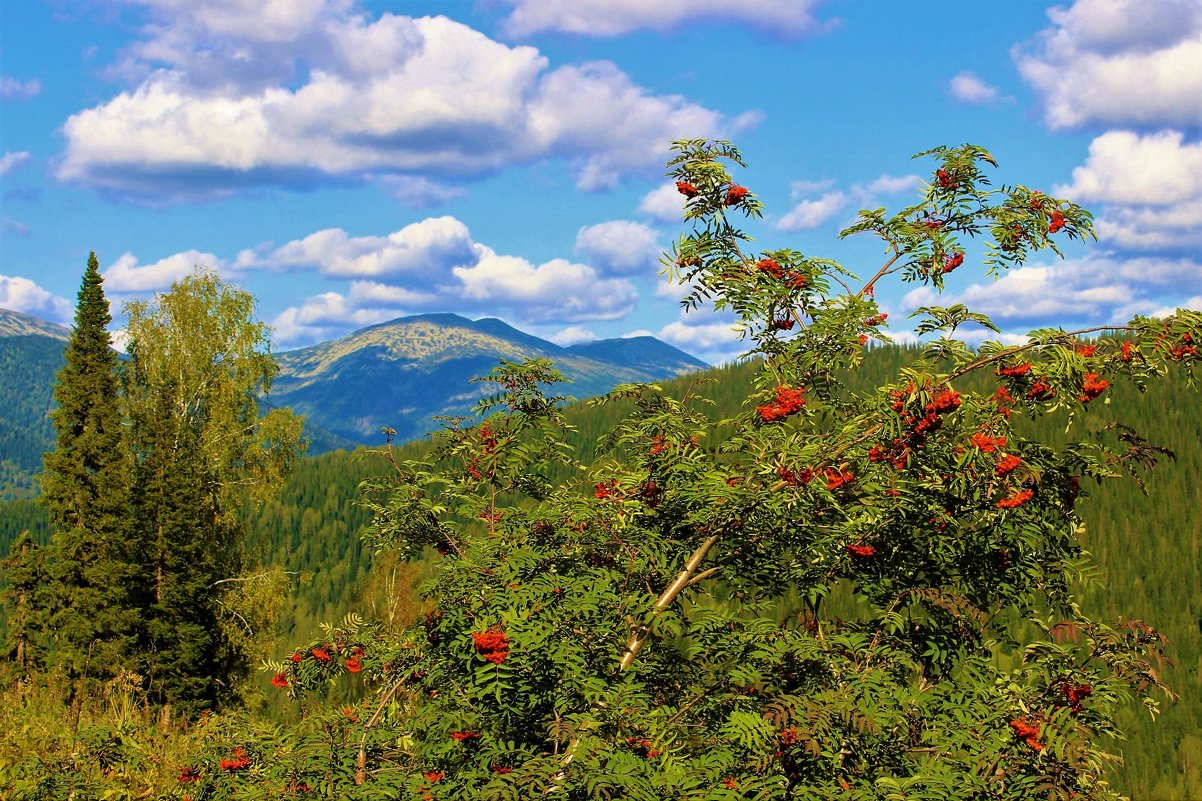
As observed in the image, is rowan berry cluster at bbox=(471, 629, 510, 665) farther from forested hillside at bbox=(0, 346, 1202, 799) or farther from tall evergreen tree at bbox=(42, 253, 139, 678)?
forested hillside at bbox=(0, 346, 1202, 799)

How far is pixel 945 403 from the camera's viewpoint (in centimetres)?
626

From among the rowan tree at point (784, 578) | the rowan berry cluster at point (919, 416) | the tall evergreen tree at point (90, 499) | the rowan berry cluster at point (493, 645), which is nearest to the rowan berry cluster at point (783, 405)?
the rowan tree at point (784, 578)

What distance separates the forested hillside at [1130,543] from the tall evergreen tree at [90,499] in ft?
130

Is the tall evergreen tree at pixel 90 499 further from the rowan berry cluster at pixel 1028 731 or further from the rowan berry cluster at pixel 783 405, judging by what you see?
the rowan berry cluster at pixel 1028 731

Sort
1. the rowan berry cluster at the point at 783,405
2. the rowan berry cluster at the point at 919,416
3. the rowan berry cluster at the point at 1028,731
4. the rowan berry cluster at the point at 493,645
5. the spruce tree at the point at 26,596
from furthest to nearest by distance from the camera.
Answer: the spruce tree at the point at 26,596
the rowan berry cluster at the point at 783,405
the rowan berry cluster at the point at 1028,731
the rowan berry cluster at the point at 919,416
the rowan berry cluster at the point at 493,645

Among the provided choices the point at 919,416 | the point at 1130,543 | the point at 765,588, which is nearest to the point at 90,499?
the point at 765,588

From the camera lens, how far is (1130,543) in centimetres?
11744

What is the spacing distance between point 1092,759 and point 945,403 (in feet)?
8.06

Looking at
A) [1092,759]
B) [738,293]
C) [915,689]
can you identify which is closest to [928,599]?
[915,689]

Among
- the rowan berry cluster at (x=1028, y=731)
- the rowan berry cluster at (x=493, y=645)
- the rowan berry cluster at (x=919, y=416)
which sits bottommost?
the rowan berry cluster at (x=1028, y=731)

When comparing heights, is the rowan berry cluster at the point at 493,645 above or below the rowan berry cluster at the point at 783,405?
below

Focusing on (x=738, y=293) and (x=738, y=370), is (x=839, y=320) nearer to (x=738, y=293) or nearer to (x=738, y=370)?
(x=738, y=293)

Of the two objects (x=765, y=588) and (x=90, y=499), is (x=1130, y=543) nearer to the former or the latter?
(x=90, y=499)

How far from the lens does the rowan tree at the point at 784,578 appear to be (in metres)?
6.38
